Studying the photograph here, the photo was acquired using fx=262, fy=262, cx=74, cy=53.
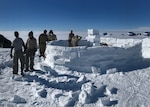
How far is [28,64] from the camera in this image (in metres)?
11.1

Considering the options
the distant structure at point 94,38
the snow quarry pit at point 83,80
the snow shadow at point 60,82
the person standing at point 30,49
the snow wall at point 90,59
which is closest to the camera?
the snow quarry pit at point 83,80

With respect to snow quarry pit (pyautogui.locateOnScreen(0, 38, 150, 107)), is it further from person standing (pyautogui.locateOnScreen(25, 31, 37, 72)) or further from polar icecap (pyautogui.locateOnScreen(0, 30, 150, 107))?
person standing (pyautogui.locateOnScreen(25, 31, 37, 72))

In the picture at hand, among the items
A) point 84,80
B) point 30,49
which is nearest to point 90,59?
point 84,80

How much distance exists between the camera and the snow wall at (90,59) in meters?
10.4

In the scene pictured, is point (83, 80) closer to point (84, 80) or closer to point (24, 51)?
point (84, 80)

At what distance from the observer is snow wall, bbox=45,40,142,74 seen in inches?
410

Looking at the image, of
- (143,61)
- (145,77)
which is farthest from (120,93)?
(143,61)

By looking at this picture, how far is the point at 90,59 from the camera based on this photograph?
34.2 ft

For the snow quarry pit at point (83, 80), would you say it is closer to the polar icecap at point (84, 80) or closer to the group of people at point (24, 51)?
the polar icecap at point (84, 80)

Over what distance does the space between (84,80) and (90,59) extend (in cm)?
136

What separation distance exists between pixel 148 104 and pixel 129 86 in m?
1.44

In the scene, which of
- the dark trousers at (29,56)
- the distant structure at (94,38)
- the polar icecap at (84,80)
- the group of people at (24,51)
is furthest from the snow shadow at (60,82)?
the distant structure at (94,38)

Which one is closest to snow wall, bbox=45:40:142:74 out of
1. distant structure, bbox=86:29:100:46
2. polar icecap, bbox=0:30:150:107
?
polar icecap, bbox=0:30:150:107

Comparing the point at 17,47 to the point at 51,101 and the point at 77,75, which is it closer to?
the point at 77,75
